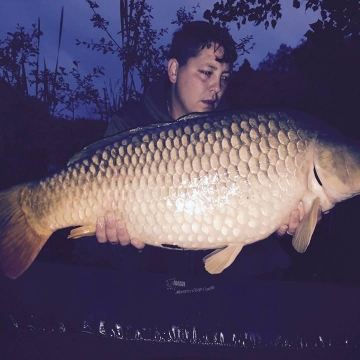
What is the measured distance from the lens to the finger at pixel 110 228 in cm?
129

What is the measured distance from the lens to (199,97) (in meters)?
2.00

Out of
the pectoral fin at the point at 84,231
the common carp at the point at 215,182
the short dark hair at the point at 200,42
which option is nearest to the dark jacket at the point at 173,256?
the short dark hair at the point at 200,42

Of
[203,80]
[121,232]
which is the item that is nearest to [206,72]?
[203,80]

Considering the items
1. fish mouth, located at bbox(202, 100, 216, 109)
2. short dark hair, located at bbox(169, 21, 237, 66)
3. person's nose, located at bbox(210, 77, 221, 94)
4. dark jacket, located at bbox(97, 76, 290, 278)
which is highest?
short dark hair, located at bbox(169, 21, 237, 66)

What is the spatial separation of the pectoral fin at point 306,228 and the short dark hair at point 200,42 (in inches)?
39.7

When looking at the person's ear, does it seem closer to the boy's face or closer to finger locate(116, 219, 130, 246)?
the boy's face

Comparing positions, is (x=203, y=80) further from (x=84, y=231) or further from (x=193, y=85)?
(x=84, y=231)

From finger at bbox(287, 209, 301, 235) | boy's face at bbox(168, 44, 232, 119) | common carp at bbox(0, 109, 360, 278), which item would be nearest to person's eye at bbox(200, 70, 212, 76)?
boy's face at bbox(168, 44, 232, 119)

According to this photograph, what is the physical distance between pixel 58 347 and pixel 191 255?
90cm

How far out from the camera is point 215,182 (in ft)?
4.10

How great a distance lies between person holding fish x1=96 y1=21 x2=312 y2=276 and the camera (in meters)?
1.96

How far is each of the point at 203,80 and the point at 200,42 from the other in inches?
8.7

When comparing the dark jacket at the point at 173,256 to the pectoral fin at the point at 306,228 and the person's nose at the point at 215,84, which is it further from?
the pectoral fin at the point at 306,228

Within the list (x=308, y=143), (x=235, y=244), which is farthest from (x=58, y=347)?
(x=308, y=143)
